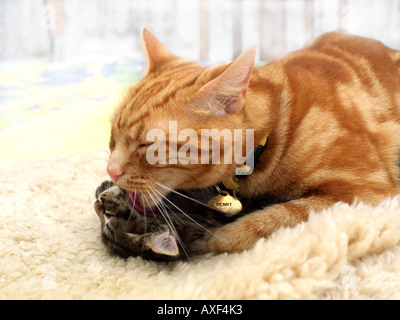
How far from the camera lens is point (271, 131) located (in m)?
0.82

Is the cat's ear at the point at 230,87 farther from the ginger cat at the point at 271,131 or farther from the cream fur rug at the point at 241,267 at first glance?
the cream fur rug at the point at 241,267

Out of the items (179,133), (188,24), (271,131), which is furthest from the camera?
(188,24)

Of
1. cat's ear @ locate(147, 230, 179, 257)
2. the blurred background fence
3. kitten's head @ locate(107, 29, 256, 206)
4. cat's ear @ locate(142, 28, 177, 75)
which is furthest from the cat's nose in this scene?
the blurred background fence

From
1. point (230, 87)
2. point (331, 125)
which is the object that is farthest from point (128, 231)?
point (331, 125)

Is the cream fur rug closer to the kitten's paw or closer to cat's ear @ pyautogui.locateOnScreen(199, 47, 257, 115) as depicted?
the kitten's paw

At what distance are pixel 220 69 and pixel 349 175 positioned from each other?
0.35 m

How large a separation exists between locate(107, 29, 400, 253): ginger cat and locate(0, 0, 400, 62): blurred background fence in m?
0.77

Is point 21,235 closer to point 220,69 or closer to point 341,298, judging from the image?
point 220,69

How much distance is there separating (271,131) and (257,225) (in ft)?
0.69

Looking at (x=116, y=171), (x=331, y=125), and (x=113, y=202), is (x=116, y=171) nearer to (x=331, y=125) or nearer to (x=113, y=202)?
(x=113, y=202)

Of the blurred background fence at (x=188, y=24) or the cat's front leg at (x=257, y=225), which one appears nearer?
the cat's front leg at (x=257, y=225)

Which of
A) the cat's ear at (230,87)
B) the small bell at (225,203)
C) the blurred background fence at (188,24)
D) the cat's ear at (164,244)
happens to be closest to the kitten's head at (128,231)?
the cat's ear at (164,244)

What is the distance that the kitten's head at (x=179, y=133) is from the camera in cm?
71

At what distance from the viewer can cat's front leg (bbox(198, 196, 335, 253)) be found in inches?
29.3
